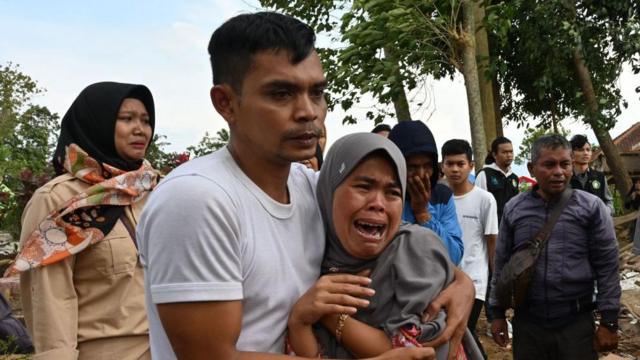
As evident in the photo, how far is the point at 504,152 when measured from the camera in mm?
6520

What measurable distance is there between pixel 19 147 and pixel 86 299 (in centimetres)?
4164

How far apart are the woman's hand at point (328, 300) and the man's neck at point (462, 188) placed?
3496mm

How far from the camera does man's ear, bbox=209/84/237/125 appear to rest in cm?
141

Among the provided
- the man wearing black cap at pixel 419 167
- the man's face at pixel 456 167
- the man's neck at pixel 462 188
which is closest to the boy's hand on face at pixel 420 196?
the man wearing black cap at pixel 419 167

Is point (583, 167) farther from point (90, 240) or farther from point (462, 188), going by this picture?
point (90, 240)

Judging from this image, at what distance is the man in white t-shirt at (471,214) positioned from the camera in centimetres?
464

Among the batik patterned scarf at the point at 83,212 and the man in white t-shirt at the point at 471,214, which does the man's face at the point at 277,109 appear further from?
the man in white t-shirt at the point at 471,214

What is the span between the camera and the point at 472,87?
8.47 m

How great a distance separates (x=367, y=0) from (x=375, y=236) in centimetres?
707

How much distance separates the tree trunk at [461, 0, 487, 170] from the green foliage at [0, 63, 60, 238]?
576cm

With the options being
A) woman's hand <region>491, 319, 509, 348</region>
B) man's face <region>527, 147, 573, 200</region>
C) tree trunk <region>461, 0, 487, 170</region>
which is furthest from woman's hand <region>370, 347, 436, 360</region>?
tree trunk <region>461, 0, 487, 170</region>

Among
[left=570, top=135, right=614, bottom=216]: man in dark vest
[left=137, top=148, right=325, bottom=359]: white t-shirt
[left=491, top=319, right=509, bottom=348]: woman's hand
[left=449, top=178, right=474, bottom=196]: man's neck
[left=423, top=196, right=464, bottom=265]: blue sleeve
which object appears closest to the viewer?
[left=137, top=148, right=325, bottom=359]: white t-shirt

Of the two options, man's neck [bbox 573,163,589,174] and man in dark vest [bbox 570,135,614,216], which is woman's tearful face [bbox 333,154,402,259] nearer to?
man in dark vest [bbox 570,135,614,216]

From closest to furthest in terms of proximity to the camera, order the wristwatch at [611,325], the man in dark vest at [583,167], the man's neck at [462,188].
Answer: the wristwatch at [611,325] → the man's neck at [462,188] → the man in dark vest at [583,167]
